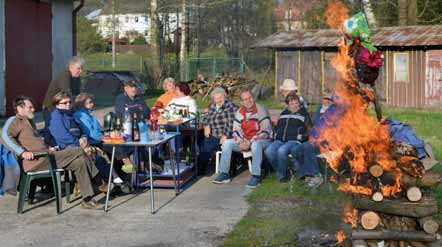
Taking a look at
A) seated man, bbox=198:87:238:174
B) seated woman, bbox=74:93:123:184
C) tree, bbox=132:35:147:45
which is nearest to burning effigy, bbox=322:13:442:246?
seated woman, bbox=74:93:123:184

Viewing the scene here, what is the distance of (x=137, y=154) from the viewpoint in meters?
8.97

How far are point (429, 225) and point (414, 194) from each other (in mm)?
272

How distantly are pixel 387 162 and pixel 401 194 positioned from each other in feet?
0.95

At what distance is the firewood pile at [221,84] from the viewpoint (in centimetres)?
2578

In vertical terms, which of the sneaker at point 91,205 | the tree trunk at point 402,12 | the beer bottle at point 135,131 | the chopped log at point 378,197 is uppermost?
the tree trunk at point 402,12

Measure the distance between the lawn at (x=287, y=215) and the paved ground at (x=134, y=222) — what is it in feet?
0.60

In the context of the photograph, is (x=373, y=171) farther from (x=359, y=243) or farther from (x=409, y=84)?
(x=409, y=84)

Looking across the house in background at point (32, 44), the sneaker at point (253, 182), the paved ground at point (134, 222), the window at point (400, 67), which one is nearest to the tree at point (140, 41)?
the window at point (400, 67)

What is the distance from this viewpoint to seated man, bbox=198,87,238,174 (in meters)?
9.79

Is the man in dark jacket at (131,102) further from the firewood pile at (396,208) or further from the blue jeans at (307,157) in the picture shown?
the firewood pile at (396,208)

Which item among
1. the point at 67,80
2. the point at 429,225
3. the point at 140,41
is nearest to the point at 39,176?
the point at 67,80

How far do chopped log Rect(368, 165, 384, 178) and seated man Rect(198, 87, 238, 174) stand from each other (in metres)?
4.28

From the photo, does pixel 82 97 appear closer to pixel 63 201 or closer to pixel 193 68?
pixel 63 201

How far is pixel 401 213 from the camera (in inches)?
216
